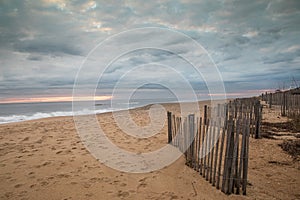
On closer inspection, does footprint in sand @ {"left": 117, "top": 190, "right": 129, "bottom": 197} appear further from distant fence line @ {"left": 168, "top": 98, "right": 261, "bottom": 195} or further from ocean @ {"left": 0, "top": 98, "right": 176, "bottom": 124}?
ocean @ {"left": 0, "top": 98, "right": 176, "bottom": 124}

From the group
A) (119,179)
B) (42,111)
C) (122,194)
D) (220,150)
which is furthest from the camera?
(42,111)

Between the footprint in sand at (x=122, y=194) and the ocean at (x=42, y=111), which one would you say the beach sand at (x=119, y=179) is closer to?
the footprint in sand at (x=122, y=194)

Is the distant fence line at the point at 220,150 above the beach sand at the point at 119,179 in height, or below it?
above

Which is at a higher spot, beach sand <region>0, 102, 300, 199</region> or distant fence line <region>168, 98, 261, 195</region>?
distant fence line <region>168, 98, 261, 195</region>

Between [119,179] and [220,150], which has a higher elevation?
[220,150]

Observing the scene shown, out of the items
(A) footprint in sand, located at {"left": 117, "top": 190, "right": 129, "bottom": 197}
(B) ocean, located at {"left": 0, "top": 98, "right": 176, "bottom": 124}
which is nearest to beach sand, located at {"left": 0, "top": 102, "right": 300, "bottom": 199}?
(A) footprint in sand, located at {"left": 117, "top": 190, "right": 129, "bottom": 197}

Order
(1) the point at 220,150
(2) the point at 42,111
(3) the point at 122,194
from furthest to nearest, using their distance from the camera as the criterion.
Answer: (2) the point at 42,111, (3) the point at 122,194, (1) the point at 220,150

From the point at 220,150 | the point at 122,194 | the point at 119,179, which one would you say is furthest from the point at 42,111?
the point at 220,150

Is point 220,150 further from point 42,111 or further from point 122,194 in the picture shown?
point 42,111

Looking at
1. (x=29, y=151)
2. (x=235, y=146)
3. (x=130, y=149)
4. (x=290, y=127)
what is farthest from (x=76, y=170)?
(x=290, y=127)

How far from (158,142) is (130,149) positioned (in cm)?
→ 136

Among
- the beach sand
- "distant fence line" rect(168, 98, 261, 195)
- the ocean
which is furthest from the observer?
the ocean

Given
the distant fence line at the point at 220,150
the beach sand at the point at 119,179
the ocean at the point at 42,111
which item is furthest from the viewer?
the ocean at the point at 42,111

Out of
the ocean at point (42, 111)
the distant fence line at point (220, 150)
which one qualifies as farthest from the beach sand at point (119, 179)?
the ocean at point (42, 111)
